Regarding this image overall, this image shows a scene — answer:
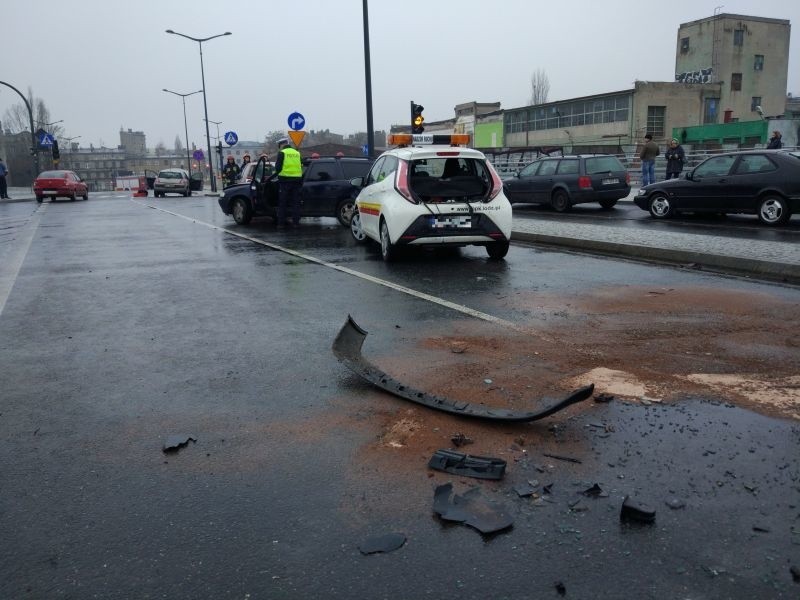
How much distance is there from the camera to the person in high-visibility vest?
14836mm

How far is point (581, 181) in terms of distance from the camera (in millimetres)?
18438

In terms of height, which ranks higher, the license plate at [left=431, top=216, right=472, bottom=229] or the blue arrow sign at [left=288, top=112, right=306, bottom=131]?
the blue arrow sign at [left=288, top=112, right=306, bottom=131]

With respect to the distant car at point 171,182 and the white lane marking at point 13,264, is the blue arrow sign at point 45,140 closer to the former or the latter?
the distant car at point 171,182

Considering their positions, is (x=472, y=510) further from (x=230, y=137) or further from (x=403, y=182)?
(x=230, y=137)

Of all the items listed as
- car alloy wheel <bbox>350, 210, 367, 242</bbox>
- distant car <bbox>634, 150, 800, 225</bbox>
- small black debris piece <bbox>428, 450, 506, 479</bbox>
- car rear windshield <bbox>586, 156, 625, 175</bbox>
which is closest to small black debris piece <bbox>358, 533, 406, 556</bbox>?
small black debris piece <bbox>428, 450, 506, 479</bbox>

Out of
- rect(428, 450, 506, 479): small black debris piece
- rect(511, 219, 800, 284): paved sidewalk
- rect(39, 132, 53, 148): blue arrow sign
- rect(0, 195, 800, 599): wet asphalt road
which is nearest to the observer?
rect(0, 195, 800, 599): wet asphalt road

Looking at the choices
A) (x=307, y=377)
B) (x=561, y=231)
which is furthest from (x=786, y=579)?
(x=561, y=231)

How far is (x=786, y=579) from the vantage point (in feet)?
7.66

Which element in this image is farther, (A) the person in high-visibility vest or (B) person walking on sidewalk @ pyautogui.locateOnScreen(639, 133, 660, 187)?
(B) person walking on sidewalk @ pyautogui.locateOnScreen(639, 133, 660, 187)

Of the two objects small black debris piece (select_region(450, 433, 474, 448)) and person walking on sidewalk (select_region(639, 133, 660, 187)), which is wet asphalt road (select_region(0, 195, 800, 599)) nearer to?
small black debris piece (select_region(450, 433, 474, 448))

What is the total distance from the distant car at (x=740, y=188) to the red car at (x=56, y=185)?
28.6 m

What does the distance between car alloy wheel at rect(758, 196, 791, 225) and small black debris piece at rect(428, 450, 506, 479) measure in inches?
506

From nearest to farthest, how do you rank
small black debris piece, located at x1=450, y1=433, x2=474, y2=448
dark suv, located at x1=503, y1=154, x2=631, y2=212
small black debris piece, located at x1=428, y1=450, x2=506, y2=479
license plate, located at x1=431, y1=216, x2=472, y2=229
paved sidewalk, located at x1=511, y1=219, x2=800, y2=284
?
small black debris piece, located at x1=428, y1=450, x2=506, y2=479, small black debris piece, located at x1=450, y1=433, x2=474, y2=448, paved sidewalk, located at x1=511, y1=219, x2=800, y2=284, license plate, located at x1=431, y1=216, x2=472, y2=229, dark suv, located at x1=503, y1=154, x2=631, y2=212

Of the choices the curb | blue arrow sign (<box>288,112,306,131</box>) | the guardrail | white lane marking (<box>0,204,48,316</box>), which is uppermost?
blue arrow sign (<box>288,112,306,131</box>)
